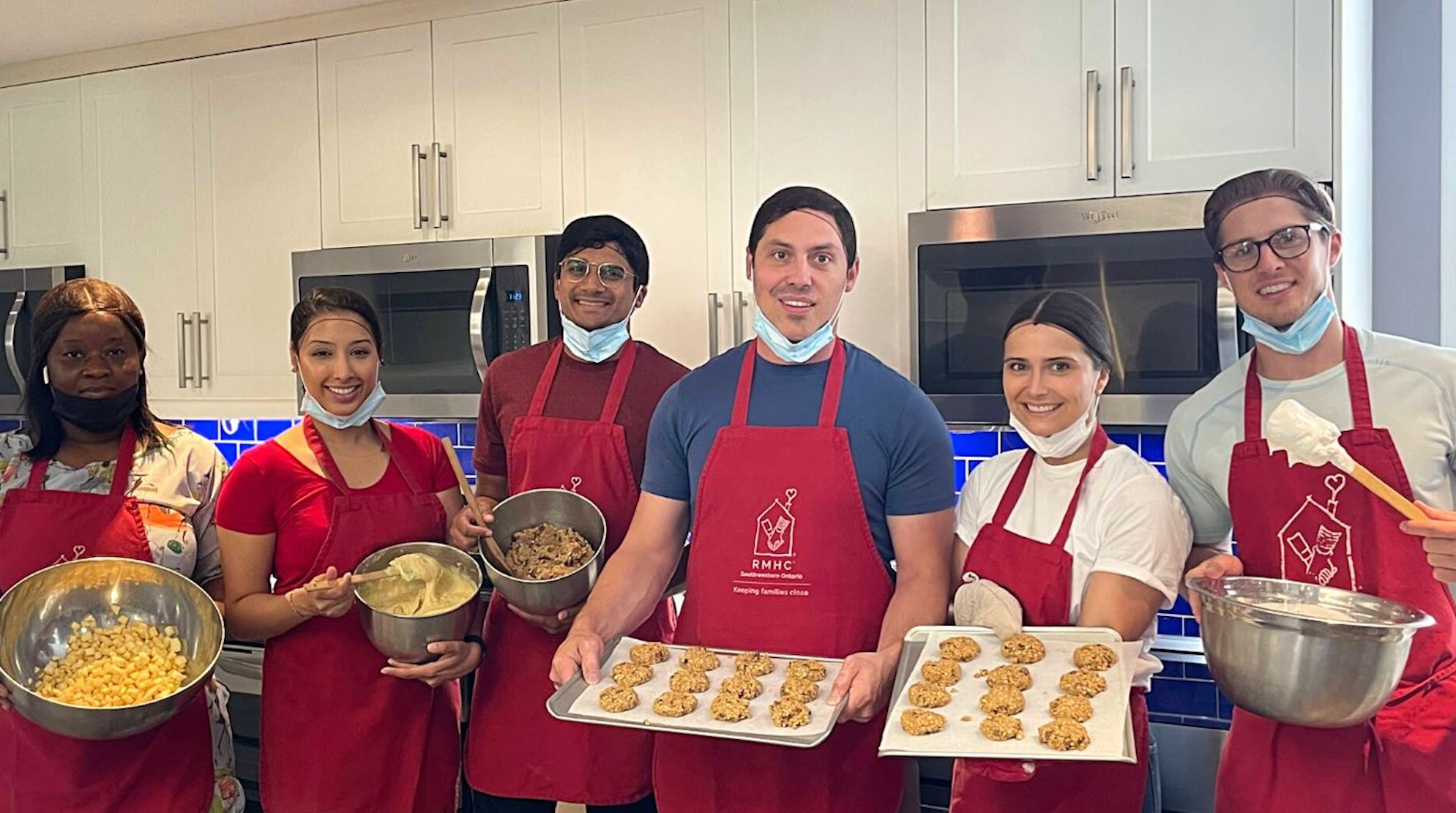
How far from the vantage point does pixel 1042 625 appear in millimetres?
1810

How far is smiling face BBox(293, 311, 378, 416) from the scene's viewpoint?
2.17m

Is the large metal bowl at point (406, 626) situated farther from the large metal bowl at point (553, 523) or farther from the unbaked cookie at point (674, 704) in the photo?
the unbaked cookie at point (674, 704)

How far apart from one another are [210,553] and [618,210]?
132 cm

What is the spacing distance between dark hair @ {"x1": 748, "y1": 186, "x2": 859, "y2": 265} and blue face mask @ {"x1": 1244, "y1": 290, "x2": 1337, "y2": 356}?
26.2 inches

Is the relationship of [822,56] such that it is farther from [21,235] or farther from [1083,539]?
[21,235]

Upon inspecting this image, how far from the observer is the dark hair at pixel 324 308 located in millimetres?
2201

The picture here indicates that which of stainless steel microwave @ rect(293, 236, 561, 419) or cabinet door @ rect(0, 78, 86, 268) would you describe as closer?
stainless steel microwave @ rect(293, 236, 561, 419)

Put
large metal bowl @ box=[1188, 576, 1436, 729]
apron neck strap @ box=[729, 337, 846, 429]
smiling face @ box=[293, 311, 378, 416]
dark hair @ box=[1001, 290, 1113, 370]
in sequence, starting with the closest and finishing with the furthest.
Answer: large metal bowl @ box=[1188, 576, 1436, 729]
dark hair @ box=[1001, 290, 1113, 370]
apron neck strap @ box=[729, 337, 846, 429]
smiling face @ box=[293, 311, 378, 416]

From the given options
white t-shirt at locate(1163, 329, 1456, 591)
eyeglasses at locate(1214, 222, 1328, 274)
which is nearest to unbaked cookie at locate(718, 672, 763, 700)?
white t-shirt at locate(1163, 329, 1456, 591)

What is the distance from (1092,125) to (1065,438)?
93 cm

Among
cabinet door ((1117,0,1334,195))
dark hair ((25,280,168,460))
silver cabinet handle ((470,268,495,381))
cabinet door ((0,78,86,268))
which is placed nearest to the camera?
dark hair ((25,280,168,460))

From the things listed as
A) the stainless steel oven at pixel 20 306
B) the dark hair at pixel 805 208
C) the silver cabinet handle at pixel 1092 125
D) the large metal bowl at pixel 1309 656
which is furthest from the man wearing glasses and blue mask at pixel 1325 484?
the stainless steel oven at pixel 20 306

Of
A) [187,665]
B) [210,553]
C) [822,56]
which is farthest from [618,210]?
[187,665]

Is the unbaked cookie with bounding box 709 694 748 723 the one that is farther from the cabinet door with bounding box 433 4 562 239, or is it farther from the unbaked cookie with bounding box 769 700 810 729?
the cabinet door with bounding box 433 4 562 239
